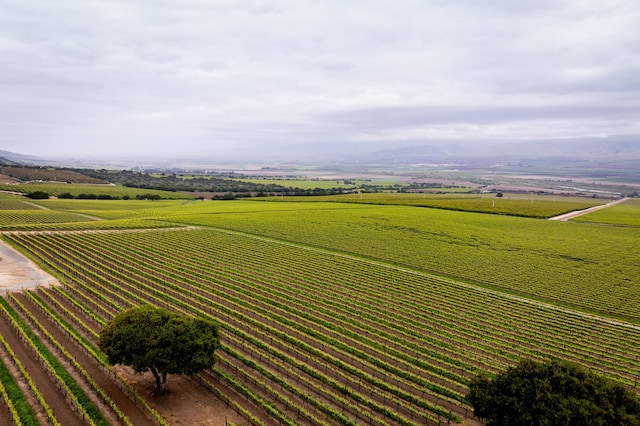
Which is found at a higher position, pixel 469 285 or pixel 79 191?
pixel 79 191

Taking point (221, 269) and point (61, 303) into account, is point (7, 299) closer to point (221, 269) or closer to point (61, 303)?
point (61, 303)

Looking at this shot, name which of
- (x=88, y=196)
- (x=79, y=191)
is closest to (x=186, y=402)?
(x=88, y=196)

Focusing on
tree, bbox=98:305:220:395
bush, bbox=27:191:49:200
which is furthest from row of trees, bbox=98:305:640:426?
bush, bbox=27:191:49:200

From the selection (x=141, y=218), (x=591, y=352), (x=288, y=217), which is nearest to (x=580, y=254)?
(x=591, y=352)

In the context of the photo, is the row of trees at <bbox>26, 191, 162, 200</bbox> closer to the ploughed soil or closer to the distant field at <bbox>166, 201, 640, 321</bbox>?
the distant field at <bbox>166, 201, 640, 321</bbox>

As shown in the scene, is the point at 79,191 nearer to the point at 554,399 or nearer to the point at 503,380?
the point at 503,380

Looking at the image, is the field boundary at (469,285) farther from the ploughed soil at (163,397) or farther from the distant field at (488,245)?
the ploughed soil at (163,397)
